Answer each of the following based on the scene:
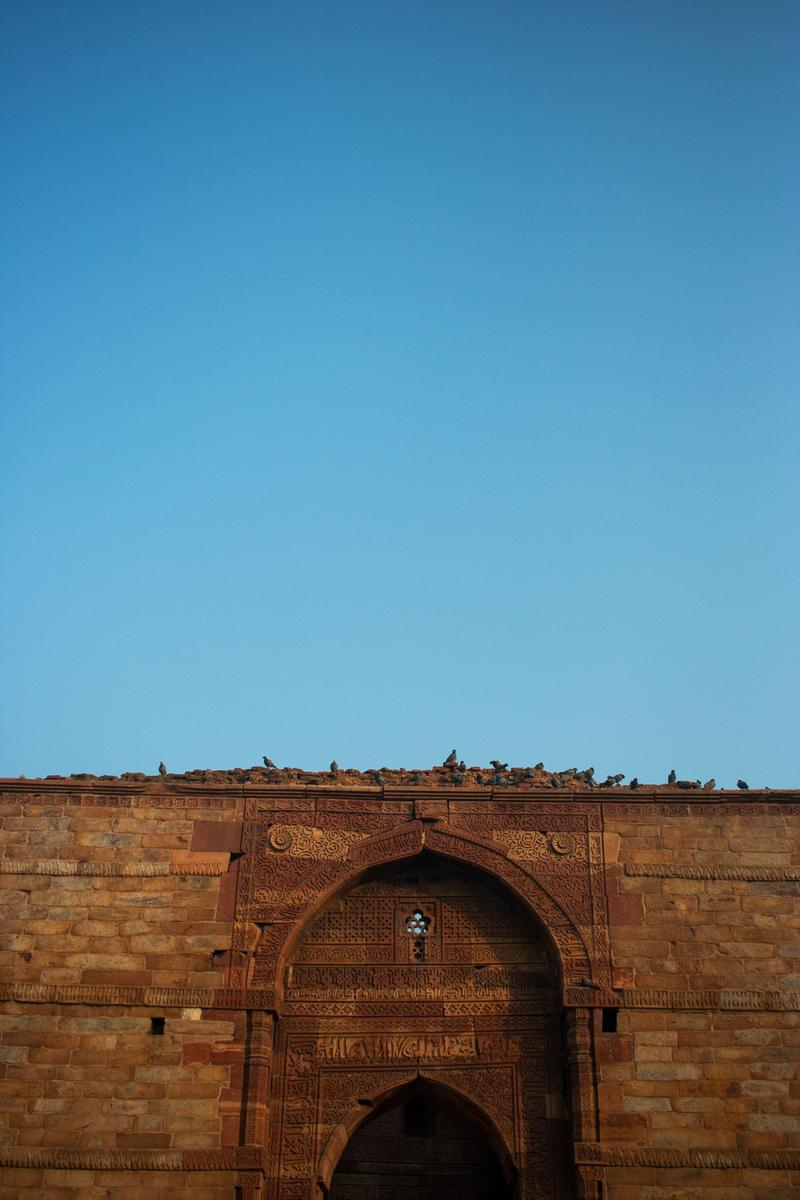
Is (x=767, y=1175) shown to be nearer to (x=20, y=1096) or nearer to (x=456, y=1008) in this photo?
(x=456, y=1008)

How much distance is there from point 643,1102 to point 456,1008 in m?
2.04

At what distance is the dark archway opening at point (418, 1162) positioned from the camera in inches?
674

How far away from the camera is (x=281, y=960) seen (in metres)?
13.2

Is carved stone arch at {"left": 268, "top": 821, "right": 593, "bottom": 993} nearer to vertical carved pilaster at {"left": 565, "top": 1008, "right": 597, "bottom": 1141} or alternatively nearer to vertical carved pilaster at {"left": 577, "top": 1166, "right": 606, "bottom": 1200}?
vertical carved pilaster at {"left": 565, "top": 1008, "right": 597, "bottom": 1141}

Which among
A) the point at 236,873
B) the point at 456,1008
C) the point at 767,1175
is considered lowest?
the point at 767,1175

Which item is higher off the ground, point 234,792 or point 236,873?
point 234,792

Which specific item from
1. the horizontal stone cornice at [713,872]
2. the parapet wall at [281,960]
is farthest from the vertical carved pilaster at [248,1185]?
the horizontal stone cornice at [713,872]

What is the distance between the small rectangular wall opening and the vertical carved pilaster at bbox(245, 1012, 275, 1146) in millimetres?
3258

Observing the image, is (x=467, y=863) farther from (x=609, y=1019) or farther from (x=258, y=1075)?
(x=258, y=1075)

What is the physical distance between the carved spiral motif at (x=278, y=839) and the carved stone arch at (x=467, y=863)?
63 cm

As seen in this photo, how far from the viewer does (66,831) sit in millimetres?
13797

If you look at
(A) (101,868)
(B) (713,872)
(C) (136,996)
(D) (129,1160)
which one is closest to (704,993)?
(B) (713,872)

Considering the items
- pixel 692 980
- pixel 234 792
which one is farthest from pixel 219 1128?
pixel 692 980

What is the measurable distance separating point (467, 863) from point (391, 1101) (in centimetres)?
249
